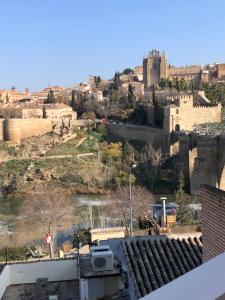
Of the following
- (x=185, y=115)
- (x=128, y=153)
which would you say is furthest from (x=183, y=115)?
(x=128, y=153)

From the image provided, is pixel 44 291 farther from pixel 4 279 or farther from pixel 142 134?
pixel 142 134

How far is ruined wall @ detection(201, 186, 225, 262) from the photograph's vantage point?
226cm

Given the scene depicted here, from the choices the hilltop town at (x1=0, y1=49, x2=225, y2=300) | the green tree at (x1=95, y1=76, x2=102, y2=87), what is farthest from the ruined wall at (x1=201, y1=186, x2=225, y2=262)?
the green tree at (x1=95, y1=76, x2=102, y2=87)

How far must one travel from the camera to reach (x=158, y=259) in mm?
3789

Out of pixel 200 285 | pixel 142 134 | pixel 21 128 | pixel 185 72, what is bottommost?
pixel 142 134

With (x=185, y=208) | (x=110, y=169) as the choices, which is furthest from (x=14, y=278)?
(x=110, y=169)

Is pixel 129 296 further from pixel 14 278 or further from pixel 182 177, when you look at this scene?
pixel 182 177

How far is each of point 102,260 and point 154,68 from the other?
2007 inches

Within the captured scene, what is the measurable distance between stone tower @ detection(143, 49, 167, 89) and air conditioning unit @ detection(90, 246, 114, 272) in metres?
49.8

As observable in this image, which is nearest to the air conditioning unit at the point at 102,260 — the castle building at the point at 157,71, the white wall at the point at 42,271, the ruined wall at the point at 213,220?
the ruined wall at the point at 213,220

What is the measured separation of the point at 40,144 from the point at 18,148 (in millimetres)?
1290

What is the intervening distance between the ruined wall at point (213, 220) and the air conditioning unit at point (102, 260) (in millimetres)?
1379

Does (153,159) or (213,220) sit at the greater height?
(213,220)

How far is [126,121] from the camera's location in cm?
3130
